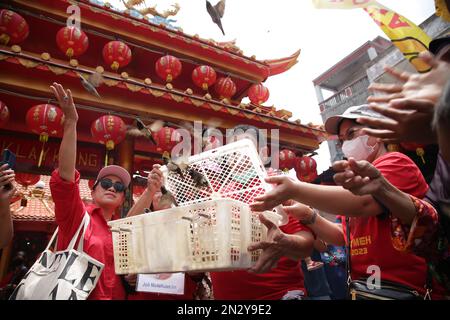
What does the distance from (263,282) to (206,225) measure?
774 millimetres

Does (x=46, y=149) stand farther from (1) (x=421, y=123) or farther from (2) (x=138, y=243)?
(1) (x=421, y=123)

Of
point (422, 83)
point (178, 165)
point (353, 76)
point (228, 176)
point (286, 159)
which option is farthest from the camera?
point (353, 76)

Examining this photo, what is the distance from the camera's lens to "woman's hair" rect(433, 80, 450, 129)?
90cm

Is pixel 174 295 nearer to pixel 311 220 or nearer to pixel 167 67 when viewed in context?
pixel 311 220

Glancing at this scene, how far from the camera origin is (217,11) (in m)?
6.15

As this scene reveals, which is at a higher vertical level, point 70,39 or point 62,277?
point 70,39

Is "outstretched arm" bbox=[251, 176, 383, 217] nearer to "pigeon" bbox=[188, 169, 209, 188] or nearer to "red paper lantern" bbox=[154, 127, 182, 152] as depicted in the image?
"pigeon" bbox=[188, 169, 209, 188]

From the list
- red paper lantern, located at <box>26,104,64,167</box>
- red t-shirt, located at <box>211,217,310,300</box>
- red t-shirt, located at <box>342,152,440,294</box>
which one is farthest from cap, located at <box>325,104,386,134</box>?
red paper lantern, located at <box>26,104,64,167</box>

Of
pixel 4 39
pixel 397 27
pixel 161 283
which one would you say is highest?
pixel 397 27

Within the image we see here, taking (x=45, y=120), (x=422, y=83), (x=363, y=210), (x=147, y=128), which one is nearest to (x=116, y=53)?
(x=45, y=120)
